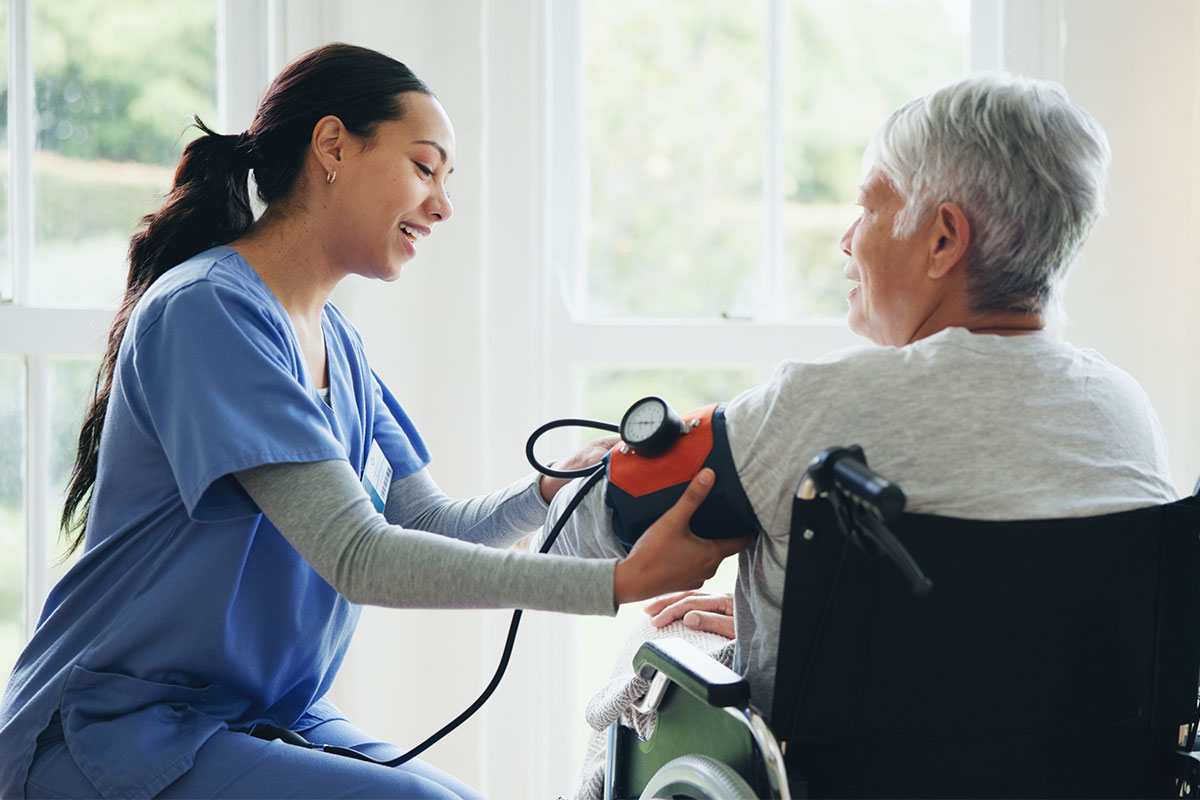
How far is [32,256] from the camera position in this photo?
1971 mm

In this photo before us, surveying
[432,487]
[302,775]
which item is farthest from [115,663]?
[432,487]

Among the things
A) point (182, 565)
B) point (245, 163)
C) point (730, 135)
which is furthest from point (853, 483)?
point (730, 135)

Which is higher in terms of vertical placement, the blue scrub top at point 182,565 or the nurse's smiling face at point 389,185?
the nurse's smiling face at point 389,185

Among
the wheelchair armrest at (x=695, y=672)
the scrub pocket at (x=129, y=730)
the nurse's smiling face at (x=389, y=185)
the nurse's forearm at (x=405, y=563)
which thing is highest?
the nurse's smiling face at (x=389, y=185)

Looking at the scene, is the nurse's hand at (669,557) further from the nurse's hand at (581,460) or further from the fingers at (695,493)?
the nurse's hand at (581,460)

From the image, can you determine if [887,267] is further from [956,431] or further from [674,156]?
[674,156]

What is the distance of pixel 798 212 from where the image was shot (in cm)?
225

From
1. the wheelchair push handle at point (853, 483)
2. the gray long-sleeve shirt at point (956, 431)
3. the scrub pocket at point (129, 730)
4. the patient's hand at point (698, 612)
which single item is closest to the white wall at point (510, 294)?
the patient's hand at point (698, 612)

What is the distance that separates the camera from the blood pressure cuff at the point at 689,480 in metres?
1.03

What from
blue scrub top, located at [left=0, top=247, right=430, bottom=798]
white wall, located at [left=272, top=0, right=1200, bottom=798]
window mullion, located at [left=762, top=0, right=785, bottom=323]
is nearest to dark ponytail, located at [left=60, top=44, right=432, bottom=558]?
blue scrub top, located at [left=0, top=247, right=430, bottom=798]

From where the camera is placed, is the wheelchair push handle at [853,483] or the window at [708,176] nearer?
the wheelchair push handle at [853,483]

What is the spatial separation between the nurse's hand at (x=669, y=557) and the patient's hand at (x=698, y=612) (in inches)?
15.8

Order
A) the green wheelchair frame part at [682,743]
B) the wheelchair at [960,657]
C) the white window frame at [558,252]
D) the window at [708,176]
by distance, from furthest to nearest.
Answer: the window at [708,176] < the white window frame at [558,252] < the green wheelchair frame part at [682,743] < the wheelchair at [960,657]

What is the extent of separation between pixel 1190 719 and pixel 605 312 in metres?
1.38
